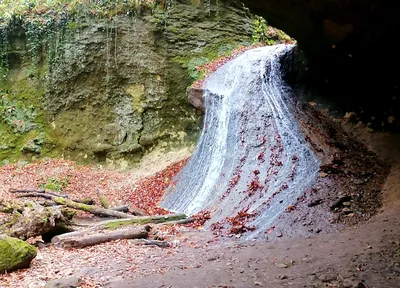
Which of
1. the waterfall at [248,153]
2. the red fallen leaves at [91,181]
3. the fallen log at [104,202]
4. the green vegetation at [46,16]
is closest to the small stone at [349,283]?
the waterfall at [248,153]

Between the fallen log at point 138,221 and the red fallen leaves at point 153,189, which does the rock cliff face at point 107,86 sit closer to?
the red fallen leaves at point 153,189

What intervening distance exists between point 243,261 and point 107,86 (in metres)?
12.3

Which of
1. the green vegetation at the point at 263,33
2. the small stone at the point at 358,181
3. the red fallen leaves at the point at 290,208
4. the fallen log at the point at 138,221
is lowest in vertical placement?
the fallen log at the point at 138,221

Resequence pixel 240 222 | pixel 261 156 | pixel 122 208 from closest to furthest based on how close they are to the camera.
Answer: pixel 240 222
pixel 261 156
pixel 122 208

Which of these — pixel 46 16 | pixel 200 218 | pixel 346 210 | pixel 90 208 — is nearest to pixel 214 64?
pixel 46 16

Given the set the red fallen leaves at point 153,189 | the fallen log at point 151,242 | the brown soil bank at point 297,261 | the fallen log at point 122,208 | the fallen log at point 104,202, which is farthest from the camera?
the red fallen leaves at point 153,189

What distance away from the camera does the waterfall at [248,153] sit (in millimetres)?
9406

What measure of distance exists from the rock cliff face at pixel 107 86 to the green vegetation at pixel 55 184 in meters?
1.84

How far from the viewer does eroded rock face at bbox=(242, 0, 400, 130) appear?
8031 mm

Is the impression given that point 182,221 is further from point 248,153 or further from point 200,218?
point 248,153

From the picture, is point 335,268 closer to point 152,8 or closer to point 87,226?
point 87,226

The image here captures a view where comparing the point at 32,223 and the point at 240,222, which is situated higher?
the point at 240,222

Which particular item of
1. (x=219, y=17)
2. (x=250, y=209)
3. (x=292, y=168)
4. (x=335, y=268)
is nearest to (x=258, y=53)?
(x=219, y=17)

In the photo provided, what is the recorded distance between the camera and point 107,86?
16.7 meters
